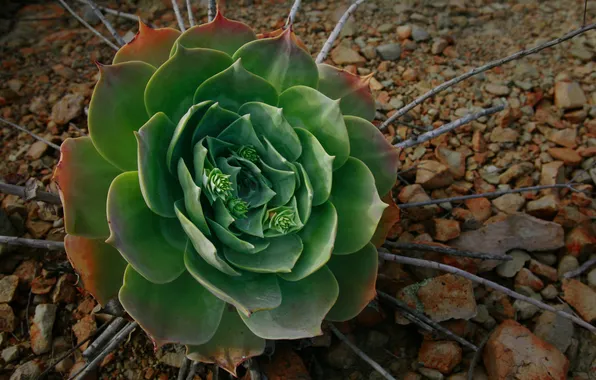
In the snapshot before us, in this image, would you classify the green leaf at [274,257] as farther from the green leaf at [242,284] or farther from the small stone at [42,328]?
the small stone at [42,328]

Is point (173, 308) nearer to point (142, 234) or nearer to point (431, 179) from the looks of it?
point (142, 234)

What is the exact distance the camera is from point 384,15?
2.62 m

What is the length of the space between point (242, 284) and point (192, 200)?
0.74 feet

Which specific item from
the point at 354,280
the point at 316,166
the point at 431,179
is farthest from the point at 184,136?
the point at 431,179

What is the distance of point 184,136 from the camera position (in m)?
1.21

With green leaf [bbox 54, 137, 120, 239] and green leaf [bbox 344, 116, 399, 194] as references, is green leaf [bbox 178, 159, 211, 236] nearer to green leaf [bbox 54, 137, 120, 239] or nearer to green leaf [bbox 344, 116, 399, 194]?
green leaf [bbox 54, 137, 120, 239]

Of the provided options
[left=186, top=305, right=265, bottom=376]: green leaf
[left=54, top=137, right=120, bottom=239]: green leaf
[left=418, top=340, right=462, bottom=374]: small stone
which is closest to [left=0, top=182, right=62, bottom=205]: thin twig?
[left=54, top=137, right=120, bottom=239]: green leaf

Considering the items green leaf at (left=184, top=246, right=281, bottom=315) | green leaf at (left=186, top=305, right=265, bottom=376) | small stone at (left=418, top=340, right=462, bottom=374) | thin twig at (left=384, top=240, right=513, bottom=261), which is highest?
green leaf at (left=184, top=246, right=281, bottom=315)

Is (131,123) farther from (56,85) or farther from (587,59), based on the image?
(587,59)

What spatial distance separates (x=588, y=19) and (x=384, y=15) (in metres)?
0.96

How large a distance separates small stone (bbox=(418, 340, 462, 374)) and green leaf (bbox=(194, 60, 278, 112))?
872mm

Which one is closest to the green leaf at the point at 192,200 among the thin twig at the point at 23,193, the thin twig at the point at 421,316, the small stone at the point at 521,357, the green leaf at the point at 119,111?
the green leaf at the point at 119,111

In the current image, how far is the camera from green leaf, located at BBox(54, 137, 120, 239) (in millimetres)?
1112

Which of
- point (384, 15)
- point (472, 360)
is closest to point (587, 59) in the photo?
point (384, 15)
